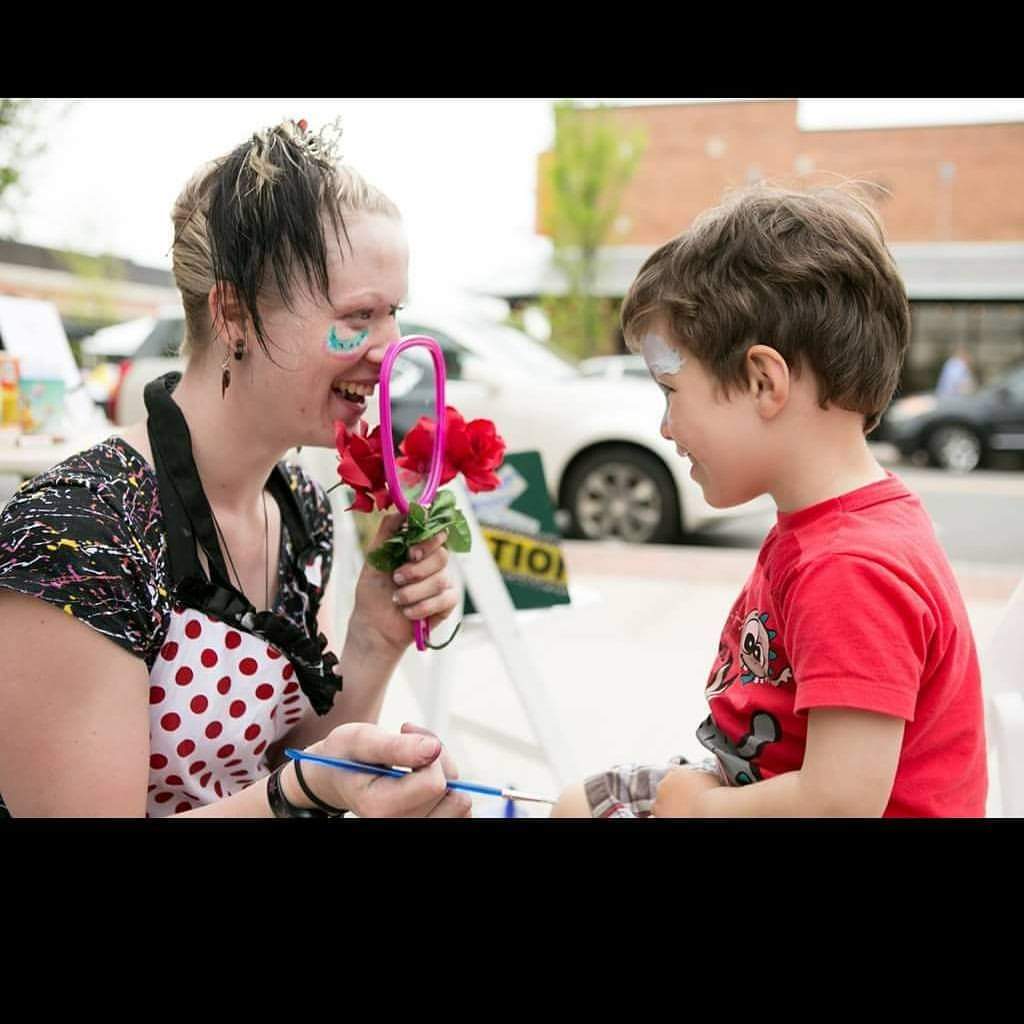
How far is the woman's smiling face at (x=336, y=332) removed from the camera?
1.23 meters

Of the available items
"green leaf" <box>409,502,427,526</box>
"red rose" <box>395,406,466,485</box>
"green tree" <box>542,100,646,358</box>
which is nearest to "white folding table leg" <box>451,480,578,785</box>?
"red rose" <box>395,406,466,485</box>

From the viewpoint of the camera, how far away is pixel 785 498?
3.64 ft

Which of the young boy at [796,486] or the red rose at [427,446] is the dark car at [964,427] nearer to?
the red rose at [427,446]

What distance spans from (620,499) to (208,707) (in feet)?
19.4

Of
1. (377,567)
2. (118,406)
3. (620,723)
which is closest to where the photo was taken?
(377,567)

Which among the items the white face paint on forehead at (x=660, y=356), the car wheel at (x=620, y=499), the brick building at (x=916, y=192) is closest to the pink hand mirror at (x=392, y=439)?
the white face paint on forehead at (x=660, y=356)

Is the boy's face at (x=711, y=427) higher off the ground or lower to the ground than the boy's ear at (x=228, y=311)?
lower

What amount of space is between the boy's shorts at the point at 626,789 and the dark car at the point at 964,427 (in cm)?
1253

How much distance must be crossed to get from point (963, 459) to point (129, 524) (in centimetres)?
1290

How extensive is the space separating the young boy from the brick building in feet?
61.5
